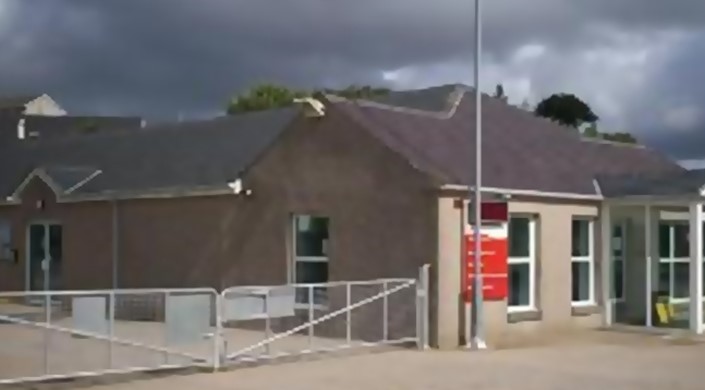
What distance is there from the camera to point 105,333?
49.7ft

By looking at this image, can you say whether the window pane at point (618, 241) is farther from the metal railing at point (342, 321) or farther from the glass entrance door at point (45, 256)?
the glass entrance door at point (45, 256)

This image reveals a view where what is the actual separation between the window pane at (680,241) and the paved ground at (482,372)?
460 centimetres

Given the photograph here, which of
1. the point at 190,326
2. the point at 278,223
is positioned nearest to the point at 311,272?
the point at 278,223

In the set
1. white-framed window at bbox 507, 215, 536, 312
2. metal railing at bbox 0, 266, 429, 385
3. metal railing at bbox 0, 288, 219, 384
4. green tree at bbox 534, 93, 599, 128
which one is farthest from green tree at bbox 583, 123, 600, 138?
metal railing at bbox 0, 288, 219, 384

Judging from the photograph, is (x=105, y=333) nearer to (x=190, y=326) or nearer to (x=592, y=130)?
(x=190, y=326)

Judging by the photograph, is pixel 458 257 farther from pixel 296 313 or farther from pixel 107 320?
pixel 107 320

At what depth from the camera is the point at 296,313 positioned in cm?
1991

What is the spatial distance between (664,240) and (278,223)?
819cm

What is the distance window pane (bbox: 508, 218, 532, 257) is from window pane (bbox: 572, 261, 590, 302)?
1761mm

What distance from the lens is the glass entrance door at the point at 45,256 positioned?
30395 millimetres

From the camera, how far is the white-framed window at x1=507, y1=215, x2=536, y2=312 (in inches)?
864

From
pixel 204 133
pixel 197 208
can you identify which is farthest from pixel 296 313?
pixel 204 133

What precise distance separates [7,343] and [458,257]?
8.60m

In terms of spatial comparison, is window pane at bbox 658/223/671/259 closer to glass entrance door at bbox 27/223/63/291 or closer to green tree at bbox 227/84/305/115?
glass entrance door at bbox 27/223/63/291
